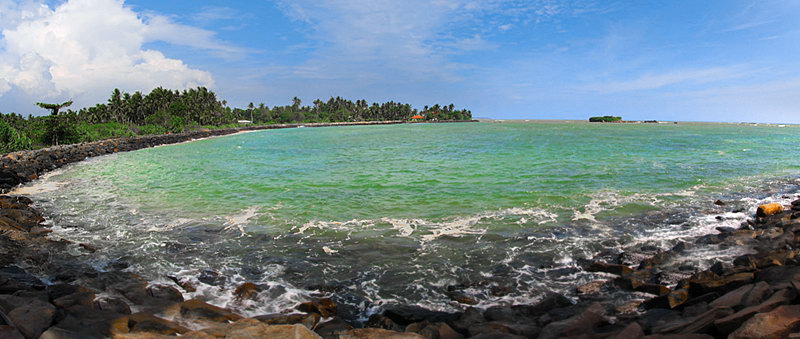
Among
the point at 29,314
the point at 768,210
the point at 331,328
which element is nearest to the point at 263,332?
the point at 331,328

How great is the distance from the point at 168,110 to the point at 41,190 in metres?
91.3

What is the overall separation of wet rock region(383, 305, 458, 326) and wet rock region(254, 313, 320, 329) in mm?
1272

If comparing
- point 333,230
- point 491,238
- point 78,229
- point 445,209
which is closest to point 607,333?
point 491,238

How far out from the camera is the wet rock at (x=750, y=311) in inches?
189

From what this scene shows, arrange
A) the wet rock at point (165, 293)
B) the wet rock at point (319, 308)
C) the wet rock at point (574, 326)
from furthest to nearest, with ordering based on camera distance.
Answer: the wet rock at point (165, 293), the wet rock at point (319, 308), the wet rock at point (574, 326)

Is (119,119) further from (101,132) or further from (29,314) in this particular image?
(29,314)

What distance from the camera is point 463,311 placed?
7238 millimetres

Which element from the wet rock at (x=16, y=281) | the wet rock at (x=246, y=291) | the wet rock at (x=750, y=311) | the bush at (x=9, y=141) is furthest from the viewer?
the bush at (x=9, y=141)

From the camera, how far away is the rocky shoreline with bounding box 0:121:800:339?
204 inches

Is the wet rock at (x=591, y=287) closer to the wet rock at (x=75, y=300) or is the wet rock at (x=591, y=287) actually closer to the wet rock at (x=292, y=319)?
the wet rock at (x=292, y=319)

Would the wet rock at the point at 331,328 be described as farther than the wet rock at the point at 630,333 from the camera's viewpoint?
Yes

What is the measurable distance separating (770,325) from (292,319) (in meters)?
6.45

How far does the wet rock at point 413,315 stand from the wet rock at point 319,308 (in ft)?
3.43

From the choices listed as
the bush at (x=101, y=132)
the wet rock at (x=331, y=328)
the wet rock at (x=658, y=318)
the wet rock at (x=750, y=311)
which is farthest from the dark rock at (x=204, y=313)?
the bush at (x=101, y=132)
